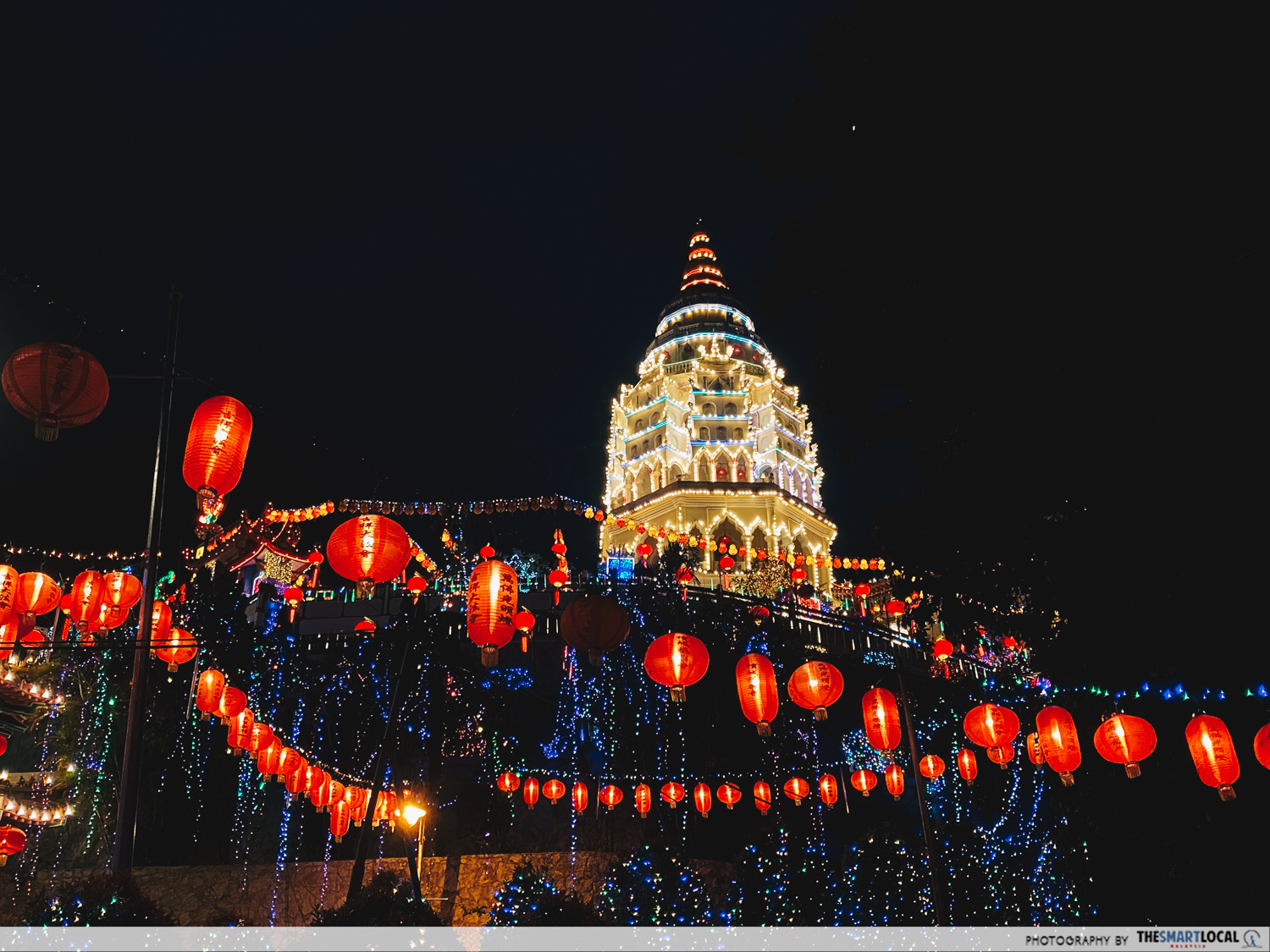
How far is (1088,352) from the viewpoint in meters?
5.84

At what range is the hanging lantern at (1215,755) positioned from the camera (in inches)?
284

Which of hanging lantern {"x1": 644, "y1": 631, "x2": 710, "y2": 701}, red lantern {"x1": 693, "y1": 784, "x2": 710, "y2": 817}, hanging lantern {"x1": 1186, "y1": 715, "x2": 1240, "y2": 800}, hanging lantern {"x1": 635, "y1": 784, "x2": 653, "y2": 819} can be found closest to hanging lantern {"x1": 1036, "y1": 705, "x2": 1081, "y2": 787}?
hanging lantern {"x1": 1186, "y1": 715, "x2": 1240, "y2": 800}

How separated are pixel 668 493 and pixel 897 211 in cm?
2468

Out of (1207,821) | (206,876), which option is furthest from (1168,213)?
(206,876)

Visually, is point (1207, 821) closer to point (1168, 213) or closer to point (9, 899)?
point (1168, 213)

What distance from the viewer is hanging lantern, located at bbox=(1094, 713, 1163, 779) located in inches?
304

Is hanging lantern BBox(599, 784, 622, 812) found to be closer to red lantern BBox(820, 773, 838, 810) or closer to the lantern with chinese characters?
red lantern BBox(820, 773, 838, 810)

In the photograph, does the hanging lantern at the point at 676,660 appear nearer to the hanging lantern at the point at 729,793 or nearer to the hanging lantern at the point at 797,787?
the hanging lantern at the point at 729,793

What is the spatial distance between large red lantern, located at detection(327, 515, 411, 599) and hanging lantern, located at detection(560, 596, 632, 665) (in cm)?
191

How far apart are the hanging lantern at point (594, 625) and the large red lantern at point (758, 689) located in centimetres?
186

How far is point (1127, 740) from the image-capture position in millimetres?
7758

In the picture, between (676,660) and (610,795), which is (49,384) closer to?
(676,660)

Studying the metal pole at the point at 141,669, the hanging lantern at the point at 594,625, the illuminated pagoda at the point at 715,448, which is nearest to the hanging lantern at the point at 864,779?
the hanging lantern at the point at 594,625

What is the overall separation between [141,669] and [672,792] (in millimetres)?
9154
